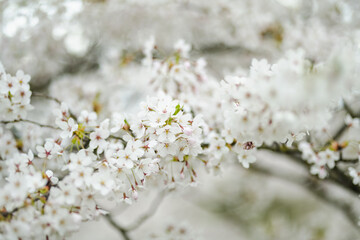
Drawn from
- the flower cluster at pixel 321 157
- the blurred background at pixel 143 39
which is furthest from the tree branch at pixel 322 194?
the flower cluster at pixel 321 157

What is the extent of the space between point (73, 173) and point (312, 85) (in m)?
0.91

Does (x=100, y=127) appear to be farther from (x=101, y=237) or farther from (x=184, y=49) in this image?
(x=101, y=237)

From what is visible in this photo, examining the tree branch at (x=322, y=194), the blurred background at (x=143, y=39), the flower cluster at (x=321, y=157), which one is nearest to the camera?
the flower cluster at (x=321, y=157)

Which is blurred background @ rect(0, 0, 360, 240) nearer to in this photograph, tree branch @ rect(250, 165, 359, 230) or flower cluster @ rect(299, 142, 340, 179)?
tree branch @ rect(250, 165, 359, 230)

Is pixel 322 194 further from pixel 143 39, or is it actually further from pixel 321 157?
pixel 143 39

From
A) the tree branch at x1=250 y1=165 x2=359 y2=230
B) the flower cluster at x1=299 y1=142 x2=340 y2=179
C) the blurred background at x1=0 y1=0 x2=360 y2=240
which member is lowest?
the tree branch at x1=250 y1=165 x2=359 y2=230

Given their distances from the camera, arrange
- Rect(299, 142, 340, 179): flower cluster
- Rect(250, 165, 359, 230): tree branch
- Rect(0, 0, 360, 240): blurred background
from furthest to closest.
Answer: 1. Rect(250, 165, 359, 230): tree branch
2. Rect(0, 0, 360, 240): blurred background
3. Rect(299, 142, 340, 179): flower cluster

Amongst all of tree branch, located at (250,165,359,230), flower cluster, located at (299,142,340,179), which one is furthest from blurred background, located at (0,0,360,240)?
flower cluster, located at (299,142,340,179)

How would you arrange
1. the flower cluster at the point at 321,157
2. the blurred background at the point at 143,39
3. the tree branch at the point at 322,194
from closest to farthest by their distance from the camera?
the flower cluster at the point at 321,157 → the blurred background at the point at 143,39 → the tree branch at the point at 322,194

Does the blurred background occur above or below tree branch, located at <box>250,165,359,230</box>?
above

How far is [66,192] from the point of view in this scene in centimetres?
117

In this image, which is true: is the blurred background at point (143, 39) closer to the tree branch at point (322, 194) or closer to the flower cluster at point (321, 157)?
the tree branch at point (322, 194)

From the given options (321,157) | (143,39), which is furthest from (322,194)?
(143,39)

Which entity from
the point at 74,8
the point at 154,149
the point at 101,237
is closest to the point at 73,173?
the point at 154,149
